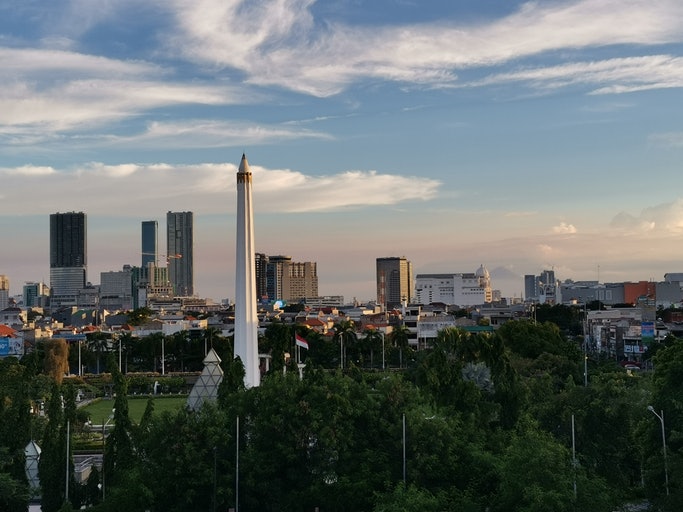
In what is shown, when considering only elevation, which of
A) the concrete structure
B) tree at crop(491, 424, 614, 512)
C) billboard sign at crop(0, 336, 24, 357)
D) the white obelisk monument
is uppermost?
the white obelisk monument

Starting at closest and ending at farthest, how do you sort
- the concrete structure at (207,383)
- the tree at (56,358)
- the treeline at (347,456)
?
1. the treeline at (347,456)
2. the concrete structure at (207,383)
3. the tree at (56,358)

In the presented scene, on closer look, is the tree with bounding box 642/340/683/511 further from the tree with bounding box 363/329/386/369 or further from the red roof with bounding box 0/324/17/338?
the red roof with bounding box 0/324/17/338

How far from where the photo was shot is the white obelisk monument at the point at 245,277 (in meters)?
58.0

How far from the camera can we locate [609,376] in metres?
57.5

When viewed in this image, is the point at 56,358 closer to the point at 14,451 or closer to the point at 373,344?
the point at 373,344

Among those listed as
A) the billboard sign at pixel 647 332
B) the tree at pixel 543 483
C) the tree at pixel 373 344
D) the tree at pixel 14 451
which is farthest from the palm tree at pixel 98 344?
the tree at pixel 543 483

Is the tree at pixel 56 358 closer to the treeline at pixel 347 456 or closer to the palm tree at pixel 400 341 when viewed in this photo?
the palm tree at pixel 400 341

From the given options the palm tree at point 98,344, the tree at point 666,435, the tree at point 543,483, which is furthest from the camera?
the palm tree at point 98,344

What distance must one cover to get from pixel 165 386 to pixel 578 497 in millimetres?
68433

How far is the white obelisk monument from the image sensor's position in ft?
190

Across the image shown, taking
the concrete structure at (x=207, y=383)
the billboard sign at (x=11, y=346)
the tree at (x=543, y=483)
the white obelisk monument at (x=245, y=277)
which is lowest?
the billboard sign at (x=11, y=346)

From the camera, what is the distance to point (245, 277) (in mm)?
58469

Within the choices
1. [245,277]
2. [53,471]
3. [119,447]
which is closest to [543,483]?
[119,447]

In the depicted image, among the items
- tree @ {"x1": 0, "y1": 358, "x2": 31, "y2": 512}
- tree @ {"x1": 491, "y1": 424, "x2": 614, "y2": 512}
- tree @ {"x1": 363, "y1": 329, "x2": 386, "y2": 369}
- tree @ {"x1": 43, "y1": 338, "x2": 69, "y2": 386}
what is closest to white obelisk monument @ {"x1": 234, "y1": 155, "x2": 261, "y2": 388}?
tree @ {"x1": 0, "y1": 358, "x2": 31, "y2": 512}
